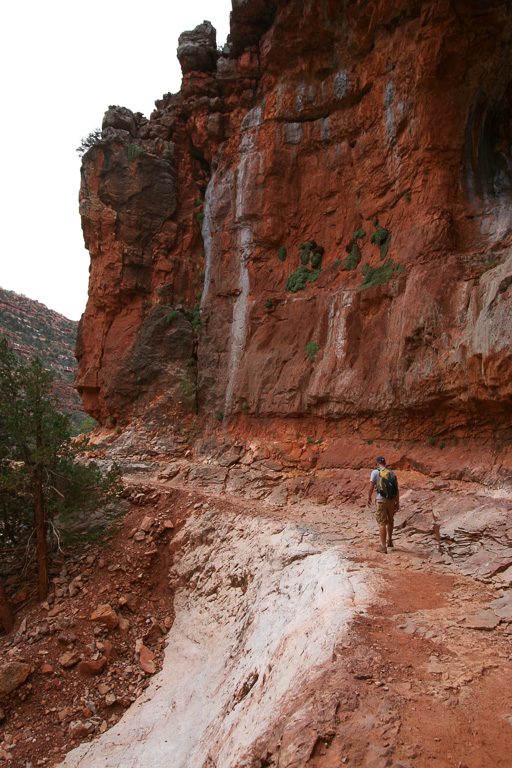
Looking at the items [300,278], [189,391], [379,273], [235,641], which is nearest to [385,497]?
[235,641]

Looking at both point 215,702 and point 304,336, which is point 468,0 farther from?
point 215,702

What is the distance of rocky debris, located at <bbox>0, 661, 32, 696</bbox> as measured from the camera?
8.58 m

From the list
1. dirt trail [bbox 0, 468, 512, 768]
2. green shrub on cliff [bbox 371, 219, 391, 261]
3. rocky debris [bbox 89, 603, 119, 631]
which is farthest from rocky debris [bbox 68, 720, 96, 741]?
green shrub on cliff [bbox 371, 219, 391, 261]

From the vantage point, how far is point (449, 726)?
10.3 ft

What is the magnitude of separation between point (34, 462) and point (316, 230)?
473 inches

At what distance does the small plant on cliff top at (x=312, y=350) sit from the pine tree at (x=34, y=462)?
295 inches

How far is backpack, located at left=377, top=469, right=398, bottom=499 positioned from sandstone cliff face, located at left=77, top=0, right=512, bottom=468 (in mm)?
3071

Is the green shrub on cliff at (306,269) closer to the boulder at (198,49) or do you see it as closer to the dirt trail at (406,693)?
the boulder at (198,49)

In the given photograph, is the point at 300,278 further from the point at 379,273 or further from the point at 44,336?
the point at 44,336

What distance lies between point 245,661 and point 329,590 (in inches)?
66.4

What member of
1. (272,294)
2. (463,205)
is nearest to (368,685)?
(463,205)

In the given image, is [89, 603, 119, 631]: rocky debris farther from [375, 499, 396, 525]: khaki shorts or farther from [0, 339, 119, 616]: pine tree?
[375, 499, 396, 525]: khaki shorts

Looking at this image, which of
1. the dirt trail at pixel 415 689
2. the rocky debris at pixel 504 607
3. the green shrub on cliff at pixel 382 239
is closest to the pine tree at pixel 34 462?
the dirt trail at pixel 415 689

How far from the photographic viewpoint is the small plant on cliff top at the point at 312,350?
14.8 metres
